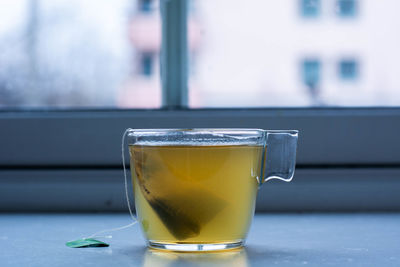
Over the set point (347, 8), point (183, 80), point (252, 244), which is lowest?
point (252, 244)

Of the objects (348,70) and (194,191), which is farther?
(348,70)

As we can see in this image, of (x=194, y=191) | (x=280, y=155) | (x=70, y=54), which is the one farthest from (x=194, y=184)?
(x=70, y=54)

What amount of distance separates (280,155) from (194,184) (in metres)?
0.11

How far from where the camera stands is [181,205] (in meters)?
0.48

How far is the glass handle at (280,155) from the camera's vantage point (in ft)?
1.78

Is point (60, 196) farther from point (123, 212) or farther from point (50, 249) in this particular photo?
point (50, 249)

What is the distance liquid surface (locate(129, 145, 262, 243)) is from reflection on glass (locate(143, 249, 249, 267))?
0.04 ft

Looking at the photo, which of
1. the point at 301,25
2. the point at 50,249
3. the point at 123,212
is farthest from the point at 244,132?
the point at 301,25

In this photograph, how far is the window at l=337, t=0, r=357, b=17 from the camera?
3.11 feet

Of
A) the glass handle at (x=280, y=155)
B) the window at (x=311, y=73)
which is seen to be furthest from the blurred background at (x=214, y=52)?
the glass handle at (x=280, y=155)

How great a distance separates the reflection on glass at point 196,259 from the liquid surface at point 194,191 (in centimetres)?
1

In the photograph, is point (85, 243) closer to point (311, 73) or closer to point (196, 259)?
point (196, 259)

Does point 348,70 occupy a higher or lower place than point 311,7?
lower

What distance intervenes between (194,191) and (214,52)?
0.51 m
